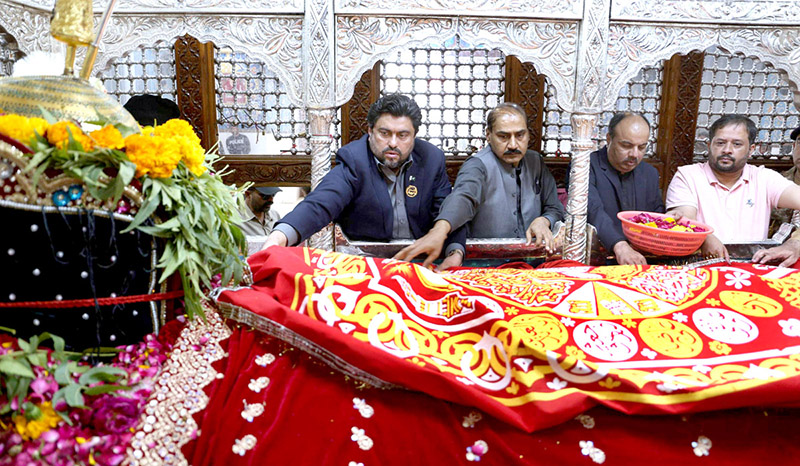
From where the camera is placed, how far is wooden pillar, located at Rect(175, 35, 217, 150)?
13.0 feet

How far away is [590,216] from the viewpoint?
295 centimetres

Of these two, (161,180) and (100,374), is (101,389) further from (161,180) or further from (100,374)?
(161,180)

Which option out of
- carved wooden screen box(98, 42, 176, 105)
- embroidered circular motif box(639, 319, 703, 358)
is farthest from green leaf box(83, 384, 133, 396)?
carved wooden screen box(98, 42, 176, 105)

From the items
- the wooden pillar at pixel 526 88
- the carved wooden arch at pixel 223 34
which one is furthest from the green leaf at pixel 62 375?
the wooden pillar at pixel 526 88

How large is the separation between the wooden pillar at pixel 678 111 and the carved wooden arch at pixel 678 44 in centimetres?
140

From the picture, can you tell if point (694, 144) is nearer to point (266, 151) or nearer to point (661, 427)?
point (266, 151)

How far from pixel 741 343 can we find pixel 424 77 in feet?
10.2

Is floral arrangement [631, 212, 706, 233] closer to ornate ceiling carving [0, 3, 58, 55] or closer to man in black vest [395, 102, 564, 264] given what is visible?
man in black vest [395, 102, 564, 264]

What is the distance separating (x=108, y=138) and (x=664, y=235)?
7.02ft

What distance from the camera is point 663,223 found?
256 centimetres

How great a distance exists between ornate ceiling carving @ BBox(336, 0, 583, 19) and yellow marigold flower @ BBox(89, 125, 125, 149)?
5.37 feet

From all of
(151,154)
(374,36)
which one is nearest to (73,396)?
(151,154)

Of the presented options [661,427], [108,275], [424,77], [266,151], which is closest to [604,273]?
[661,427]

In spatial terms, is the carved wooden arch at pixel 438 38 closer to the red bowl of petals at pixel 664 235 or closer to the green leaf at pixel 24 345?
the red bowl of petals at pixel 664 235
